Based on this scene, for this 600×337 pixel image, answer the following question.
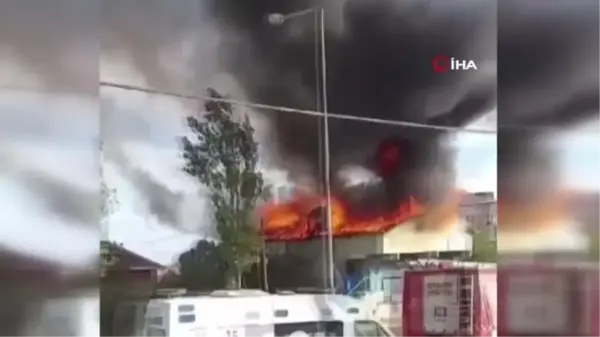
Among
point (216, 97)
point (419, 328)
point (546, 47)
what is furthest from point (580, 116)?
point (216, 97)

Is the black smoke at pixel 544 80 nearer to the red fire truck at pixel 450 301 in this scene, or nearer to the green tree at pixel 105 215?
the red fire truck at pixel 450 301

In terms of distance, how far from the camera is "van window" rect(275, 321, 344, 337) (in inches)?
Result: 44.3

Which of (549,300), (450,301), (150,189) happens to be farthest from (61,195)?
(549,300)

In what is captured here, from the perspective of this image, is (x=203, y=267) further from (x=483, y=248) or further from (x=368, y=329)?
(x=483, y=248)

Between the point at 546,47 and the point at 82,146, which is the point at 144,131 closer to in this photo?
the point at 82,146

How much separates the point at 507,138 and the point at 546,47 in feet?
0.51

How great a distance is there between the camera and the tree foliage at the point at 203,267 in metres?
1.09

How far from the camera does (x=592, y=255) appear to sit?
1.24 meters

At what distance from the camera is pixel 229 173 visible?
43.9 inches

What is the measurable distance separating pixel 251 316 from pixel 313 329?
90mm

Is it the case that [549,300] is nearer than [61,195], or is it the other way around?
[61,195]

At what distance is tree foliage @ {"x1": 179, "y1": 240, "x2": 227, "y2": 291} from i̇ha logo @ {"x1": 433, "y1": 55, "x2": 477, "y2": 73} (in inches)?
16.1

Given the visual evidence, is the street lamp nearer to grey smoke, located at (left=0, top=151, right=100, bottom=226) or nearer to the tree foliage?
the tree foliage

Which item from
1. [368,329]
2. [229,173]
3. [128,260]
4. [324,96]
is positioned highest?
[324,96]
